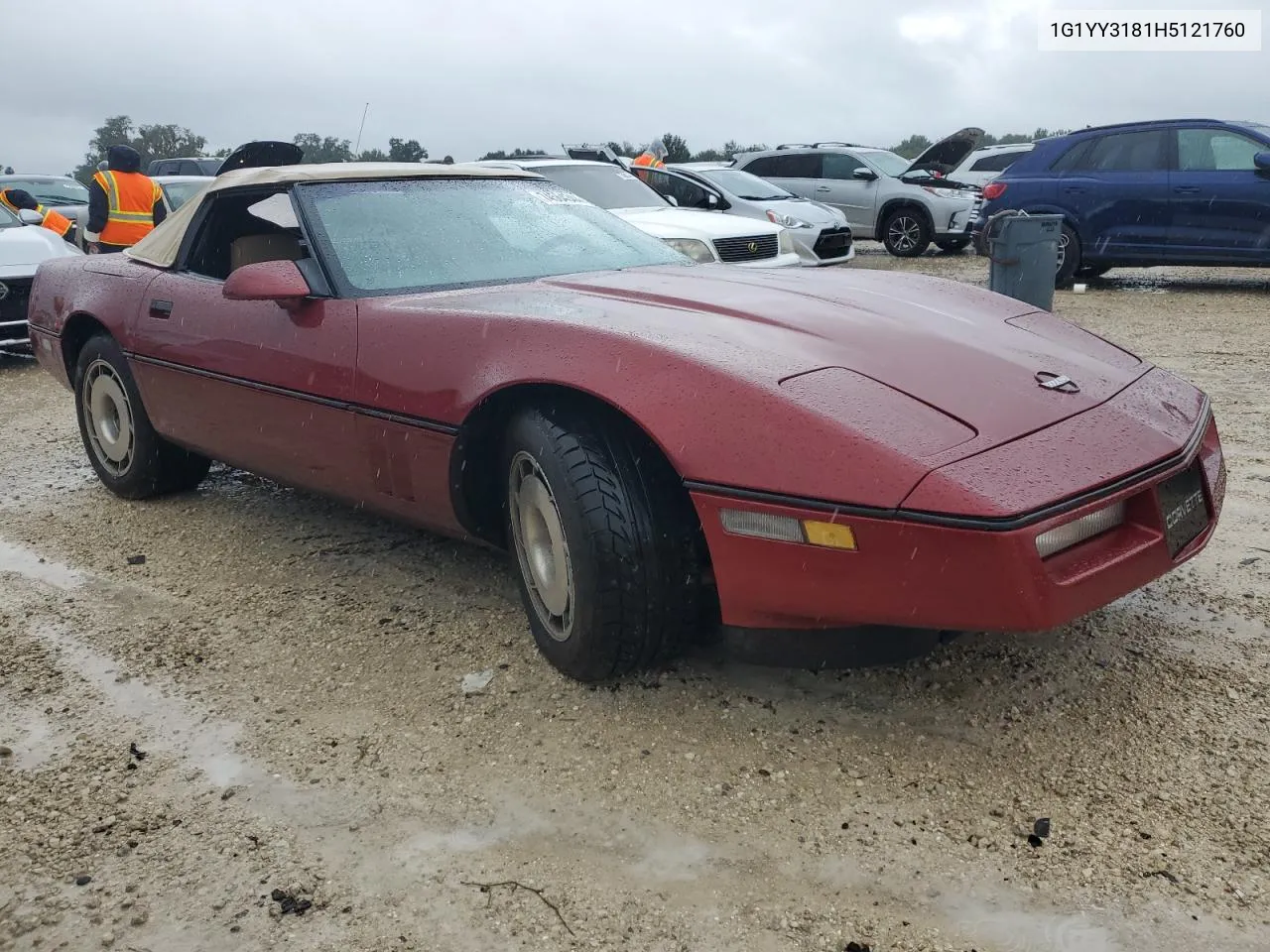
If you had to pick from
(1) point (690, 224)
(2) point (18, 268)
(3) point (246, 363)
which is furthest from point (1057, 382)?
(2) point (18, 268)

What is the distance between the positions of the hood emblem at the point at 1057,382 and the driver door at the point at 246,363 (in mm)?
1854

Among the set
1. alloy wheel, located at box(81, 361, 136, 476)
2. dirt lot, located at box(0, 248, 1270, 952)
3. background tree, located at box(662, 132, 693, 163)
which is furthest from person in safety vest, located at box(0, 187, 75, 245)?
background tree, located at box(662, 132, 693, 163)

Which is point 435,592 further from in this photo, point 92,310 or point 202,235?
point 92,310

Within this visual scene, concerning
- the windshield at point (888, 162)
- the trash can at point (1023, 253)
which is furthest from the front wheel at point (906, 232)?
the trash can at point (1023, 253)

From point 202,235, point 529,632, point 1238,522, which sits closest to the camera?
point 529,632

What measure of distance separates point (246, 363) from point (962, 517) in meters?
2.47

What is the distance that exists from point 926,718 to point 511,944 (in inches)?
45.2

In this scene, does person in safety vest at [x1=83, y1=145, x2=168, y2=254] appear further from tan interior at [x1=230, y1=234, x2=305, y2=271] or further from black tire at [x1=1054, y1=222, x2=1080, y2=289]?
black tire at [x1=1054, y1=222, x2=1080, y2=289]

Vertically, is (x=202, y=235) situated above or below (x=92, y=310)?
above

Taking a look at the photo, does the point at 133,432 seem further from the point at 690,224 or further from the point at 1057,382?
the point at 690,224

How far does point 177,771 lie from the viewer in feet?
8.38

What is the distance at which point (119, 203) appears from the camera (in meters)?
8.60

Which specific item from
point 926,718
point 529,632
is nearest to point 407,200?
point 529,632

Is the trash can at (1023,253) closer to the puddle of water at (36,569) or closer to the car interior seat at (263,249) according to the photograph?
the car interior seat at (263,249)
